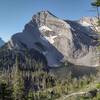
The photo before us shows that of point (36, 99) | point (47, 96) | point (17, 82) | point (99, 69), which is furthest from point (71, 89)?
point (99, 69)

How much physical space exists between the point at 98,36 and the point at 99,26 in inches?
51.9

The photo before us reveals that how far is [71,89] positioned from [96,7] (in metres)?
172

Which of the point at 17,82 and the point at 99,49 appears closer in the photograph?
the point at 99,49

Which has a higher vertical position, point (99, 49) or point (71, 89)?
point (99, 49)

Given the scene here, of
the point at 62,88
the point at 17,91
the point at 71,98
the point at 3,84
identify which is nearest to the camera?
the point at 3,84

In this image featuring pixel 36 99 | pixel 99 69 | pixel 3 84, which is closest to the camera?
pixel 99 69

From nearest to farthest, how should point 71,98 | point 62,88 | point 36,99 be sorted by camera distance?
point 71,98 → point 36,99 → point 62,88

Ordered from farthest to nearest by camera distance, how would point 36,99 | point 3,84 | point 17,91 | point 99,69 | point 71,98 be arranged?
point 36,99, point 71,98, point 17,91, point 3,84, point 99,69

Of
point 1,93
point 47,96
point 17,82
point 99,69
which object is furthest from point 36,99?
point 99,69

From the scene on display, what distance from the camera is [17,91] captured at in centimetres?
8725

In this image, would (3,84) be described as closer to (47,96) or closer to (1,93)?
(1,93)

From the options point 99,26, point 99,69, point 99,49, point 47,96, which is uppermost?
point 99,26

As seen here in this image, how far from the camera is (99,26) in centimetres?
2102

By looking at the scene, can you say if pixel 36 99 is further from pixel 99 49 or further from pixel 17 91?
pixel 99 49
